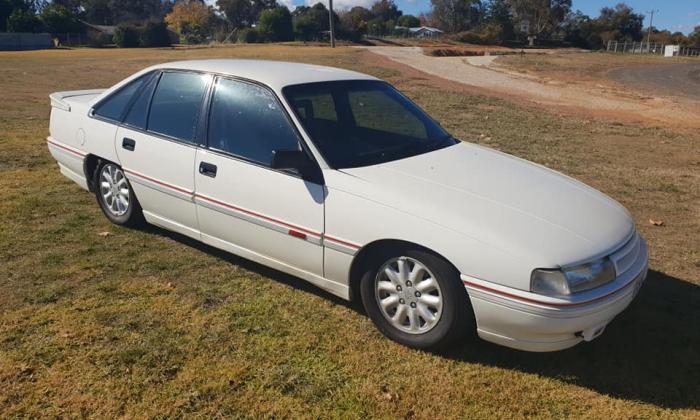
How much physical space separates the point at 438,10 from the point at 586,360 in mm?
113801

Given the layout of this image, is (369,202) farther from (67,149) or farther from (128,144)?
(67,149)

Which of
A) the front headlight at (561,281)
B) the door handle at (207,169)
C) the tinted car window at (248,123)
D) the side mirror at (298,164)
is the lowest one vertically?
the front headlight at (561,281)

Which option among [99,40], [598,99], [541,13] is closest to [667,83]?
[598,99]

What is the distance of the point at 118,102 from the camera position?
5.13 m

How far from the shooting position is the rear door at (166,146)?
174 inches

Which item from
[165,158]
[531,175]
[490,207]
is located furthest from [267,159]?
[531,175]

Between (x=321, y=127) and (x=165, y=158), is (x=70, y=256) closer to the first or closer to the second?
(x=165, y=158)

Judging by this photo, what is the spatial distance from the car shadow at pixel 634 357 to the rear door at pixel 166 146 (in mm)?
1258

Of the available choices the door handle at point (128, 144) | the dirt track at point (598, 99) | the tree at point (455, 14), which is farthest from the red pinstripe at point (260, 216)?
the tree at point (455, 14)

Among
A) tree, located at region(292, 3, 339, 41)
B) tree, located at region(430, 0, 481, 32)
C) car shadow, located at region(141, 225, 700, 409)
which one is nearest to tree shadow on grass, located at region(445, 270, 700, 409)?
car shadow, located at region(141, 225, 700, 409)

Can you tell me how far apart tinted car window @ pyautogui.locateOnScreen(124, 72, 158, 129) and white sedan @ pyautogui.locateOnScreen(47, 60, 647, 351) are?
0.01 m

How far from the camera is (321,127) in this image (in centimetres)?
404

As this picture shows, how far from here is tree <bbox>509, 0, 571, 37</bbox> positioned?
90.3 metres

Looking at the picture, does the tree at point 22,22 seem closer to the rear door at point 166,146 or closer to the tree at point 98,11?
the tree at point 98,11
